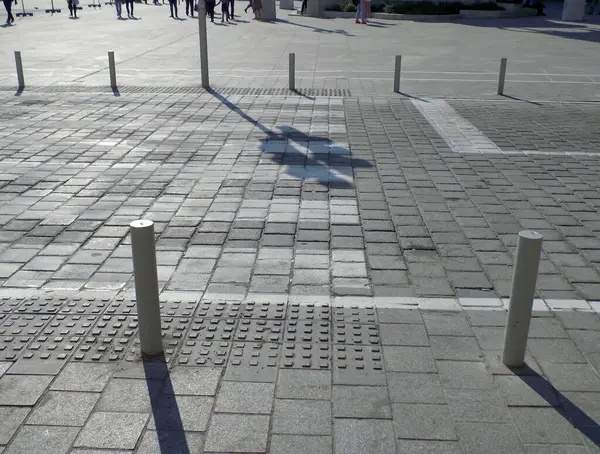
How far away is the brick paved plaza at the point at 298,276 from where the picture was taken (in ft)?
11.4

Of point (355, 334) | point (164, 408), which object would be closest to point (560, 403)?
point (355, 334)

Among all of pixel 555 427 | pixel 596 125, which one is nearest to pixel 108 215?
pixel 555 427

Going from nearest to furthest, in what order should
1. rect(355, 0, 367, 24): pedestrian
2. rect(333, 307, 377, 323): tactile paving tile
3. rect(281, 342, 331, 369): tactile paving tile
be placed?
rect(281, 342, 331, 369): tactile paving tile < rect(333, 307, 377, 323): tactile paving tile < rect(355, 0, 367, 24): pedestrian

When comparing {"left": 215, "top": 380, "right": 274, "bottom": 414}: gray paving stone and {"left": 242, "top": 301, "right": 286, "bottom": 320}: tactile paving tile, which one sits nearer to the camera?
{"left": 215, "top": 380, "right": 274, "bottom": 414}: gray paving stone

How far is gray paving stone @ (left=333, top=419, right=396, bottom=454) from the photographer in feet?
10.7

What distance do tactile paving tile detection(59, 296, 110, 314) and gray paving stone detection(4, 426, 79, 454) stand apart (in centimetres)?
132

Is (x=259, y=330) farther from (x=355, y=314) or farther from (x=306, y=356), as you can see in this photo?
(x=355, y=314)

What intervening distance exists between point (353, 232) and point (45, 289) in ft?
9.03

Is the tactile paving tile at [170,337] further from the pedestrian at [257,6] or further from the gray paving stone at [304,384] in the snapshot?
the pedestrian at [257,6]

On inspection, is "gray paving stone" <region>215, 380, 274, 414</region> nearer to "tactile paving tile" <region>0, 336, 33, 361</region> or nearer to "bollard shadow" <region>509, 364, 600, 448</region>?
"tactile paving tile" <region>0, 336, 33, 361</region>

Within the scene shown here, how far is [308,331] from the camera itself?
173 inches

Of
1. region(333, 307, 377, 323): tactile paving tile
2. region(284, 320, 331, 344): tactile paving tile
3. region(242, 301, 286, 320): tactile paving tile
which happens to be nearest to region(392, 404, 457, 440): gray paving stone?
region(284, 320, 331, 344): tactile paving tile

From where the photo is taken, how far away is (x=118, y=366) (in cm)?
394

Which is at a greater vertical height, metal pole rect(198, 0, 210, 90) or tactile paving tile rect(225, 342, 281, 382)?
metal pole rect(198, 0, 210, 90)
